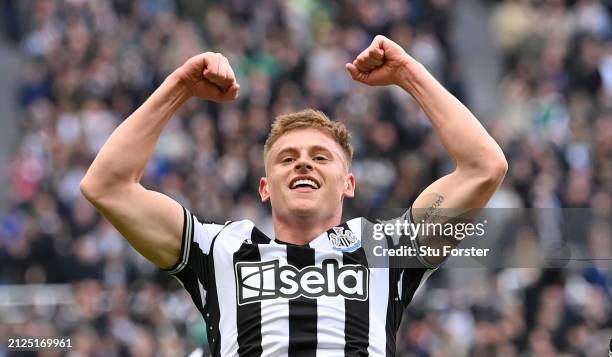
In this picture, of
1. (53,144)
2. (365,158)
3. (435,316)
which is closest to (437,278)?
(435,316)

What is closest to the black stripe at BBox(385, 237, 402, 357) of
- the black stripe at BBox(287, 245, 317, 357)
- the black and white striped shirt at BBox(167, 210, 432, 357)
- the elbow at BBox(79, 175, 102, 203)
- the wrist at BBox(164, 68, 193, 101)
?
the black and white striped shirt at BBox(167, 210, 432, 357)

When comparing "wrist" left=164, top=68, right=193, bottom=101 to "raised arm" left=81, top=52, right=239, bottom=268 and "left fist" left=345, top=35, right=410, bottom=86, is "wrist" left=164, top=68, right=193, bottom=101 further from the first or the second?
"left fist" left=345, top=35, right=410, bottom=86

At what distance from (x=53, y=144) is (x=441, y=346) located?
5.54 meters

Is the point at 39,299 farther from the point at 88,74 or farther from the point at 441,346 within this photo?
the point at 88,74

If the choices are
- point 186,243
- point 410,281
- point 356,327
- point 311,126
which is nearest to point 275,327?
point 356,327

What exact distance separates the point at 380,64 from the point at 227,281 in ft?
3.48

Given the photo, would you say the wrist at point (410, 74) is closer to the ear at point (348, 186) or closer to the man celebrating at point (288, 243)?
the man celebrating at point (288, 243)

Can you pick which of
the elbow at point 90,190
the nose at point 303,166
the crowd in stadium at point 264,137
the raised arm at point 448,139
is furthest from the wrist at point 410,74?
the crowd in stadium at point 264,137

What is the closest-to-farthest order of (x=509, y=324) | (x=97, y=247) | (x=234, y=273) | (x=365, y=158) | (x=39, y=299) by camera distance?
(x=234, y=273)
(x=509, y=324)
(x=39, y=299)
(x=97, y=247)
(x=365, y=158)

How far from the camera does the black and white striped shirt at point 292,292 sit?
5.35 meters

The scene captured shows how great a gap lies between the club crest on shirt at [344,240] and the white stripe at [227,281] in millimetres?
358

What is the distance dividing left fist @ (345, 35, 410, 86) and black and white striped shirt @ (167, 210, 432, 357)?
24.8 inches

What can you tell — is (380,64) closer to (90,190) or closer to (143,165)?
(143,165)

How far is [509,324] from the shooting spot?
37.9 feet
